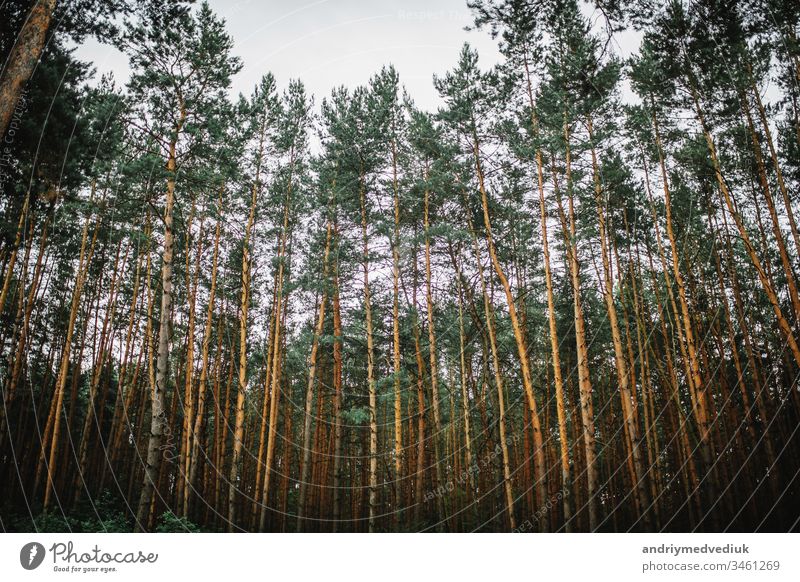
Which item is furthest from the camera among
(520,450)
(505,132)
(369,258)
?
(520,450)

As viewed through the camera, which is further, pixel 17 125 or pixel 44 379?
pixel 44 379

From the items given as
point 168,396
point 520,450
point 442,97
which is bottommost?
point 520,450

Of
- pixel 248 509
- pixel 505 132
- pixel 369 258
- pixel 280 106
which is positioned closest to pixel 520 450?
pixel 248 509

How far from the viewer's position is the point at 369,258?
37.9 feet

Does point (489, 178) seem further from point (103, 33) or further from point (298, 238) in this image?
point (103, 33)

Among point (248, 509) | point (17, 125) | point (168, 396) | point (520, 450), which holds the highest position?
point (17, 125)

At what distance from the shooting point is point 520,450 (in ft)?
71.5

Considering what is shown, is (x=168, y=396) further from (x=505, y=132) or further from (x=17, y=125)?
(x=505, y=132)

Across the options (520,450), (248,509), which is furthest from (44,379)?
(520,450)

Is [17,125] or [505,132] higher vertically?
[505,132]
